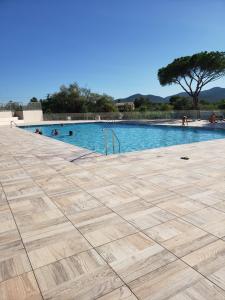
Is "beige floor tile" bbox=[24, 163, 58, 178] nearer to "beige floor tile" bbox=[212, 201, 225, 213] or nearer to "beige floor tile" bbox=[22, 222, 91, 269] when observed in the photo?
"beige floor tile" bbox=[22, 222, 91, 269]

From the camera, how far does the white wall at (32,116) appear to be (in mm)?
27706

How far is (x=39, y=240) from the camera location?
9.58ft

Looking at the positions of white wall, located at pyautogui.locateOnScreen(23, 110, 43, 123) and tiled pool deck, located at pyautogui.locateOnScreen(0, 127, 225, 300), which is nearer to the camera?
tiled pool deck, located at pyautogui.locateOnScreen(0, 127, 225, 300)

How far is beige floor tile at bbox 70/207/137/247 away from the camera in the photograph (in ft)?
9.59

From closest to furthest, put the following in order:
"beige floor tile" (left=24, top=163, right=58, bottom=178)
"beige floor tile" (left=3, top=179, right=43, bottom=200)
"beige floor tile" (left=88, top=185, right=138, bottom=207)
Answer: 1. "beige floor tile" (left=88, top=185, right=138, bottom=207)
2. "beige floor tile" (left=3, top=179, right=43, bottom=200)
3. "beige floor tile" (left=24, top=163, right=58, bottom=178)

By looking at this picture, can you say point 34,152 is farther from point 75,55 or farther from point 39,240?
point 75,55

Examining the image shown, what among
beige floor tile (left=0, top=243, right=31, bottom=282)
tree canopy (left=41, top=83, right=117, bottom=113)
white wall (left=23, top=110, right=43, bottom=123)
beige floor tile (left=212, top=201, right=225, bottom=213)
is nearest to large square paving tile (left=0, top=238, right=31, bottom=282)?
beige floor tile (left=0, top=243, right=31, bottom=282)

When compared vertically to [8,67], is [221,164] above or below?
below

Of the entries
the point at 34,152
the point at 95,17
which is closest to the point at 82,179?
the point at 34,152

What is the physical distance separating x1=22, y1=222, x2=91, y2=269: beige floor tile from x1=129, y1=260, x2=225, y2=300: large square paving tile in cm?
81

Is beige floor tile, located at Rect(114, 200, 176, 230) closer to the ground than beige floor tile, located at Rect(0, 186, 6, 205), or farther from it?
closer to the ground

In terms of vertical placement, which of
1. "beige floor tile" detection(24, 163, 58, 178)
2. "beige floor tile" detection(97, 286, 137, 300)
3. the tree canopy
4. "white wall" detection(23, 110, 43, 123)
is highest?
the tree canopy

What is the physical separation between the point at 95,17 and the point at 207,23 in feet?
18.2

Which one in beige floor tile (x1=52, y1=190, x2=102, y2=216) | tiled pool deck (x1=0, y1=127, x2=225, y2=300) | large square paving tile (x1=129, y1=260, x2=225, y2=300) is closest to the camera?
large square paving tile (x1=129, y1=260, x2=225, y2=300)
